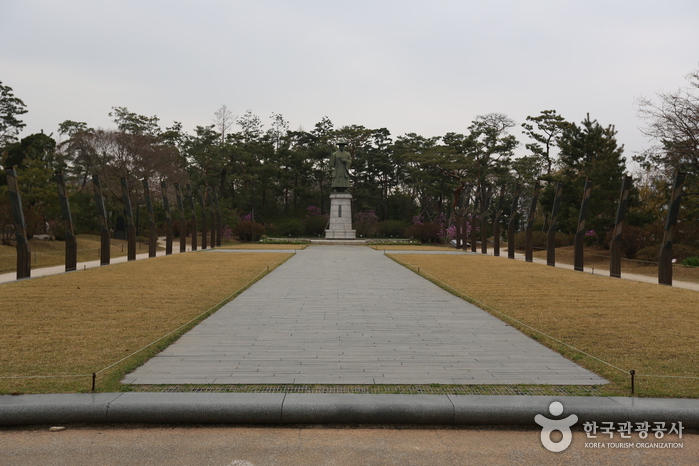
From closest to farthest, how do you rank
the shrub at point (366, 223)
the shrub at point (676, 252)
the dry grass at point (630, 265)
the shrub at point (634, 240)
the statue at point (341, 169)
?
the dry grass at point (630, 265), the shrub at point (676, 252), the shrub at point (634, 240), the statue at point (341, 169), the shrub at point (366, 223)

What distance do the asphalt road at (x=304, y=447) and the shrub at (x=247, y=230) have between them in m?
42.6

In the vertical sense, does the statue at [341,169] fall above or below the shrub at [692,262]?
above

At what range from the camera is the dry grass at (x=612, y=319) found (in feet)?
17.6

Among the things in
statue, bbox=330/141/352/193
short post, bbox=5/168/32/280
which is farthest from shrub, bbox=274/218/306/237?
short post, bbox=5/168/32/280

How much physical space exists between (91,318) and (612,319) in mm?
7978

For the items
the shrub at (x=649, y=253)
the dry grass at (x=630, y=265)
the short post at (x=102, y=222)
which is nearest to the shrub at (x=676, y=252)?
the shrub at (x=649, y=253)

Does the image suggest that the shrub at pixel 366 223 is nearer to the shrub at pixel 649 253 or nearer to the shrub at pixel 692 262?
the shrub at pixel 649 253

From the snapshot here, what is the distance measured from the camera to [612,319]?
8500 mm

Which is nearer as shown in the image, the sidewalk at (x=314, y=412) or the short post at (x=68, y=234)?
the sidewalk at (x=314, y=412)

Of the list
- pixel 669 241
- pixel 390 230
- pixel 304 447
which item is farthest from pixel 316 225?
pixel 304 447

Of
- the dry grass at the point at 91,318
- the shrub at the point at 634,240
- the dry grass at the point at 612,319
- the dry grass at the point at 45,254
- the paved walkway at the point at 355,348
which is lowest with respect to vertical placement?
the dry grass at the point at 45,254

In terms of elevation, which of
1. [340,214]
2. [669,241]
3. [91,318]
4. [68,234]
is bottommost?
[91,318]

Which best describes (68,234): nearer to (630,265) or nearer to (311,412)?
(311,412)

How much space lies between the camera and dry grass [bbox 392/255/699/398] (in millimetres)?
5371
